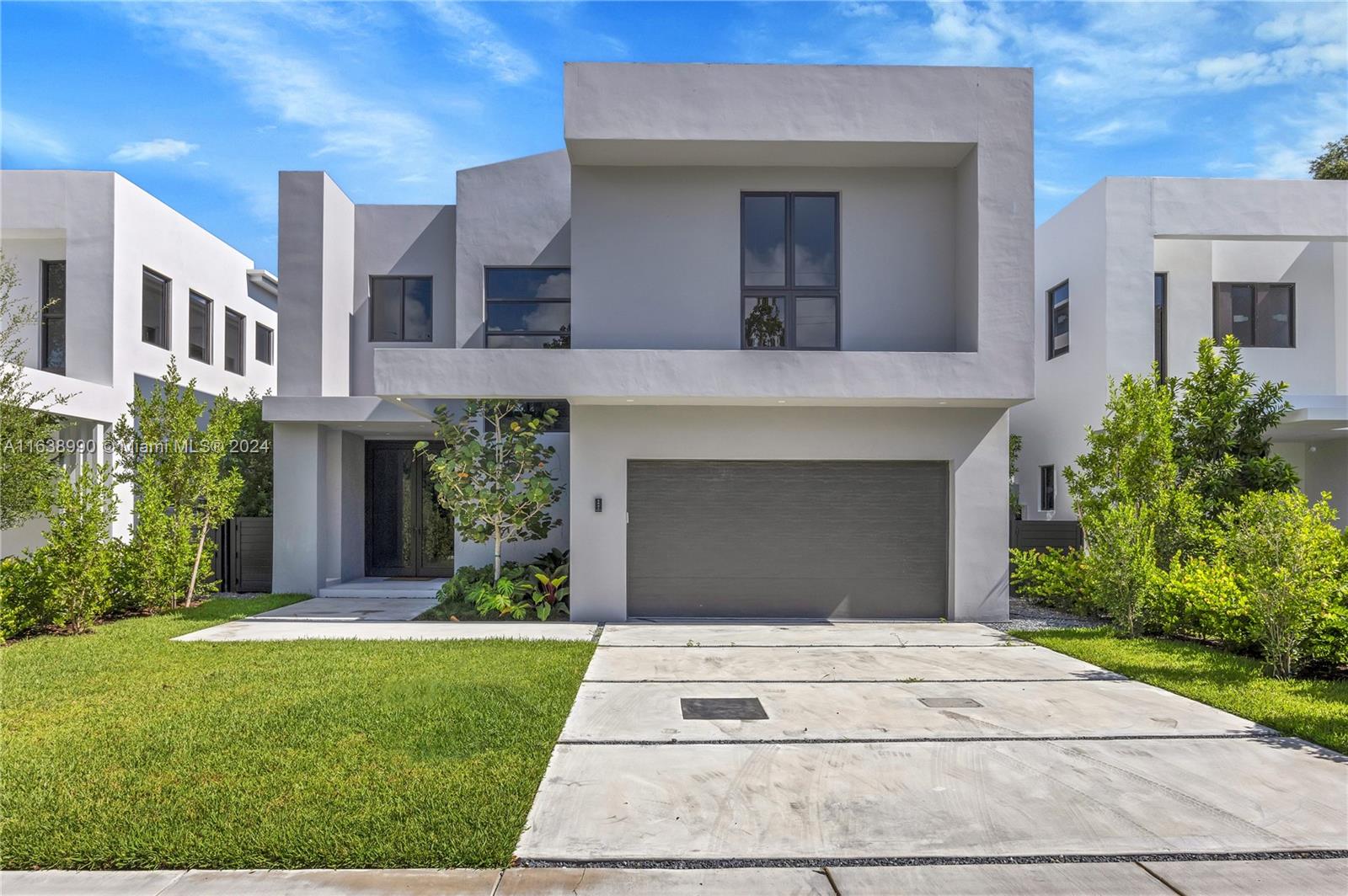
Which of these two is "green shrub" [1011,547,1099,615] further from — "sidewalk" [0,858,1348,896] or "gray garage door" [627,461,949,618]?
"sidewalk" [0,858,1348,896]

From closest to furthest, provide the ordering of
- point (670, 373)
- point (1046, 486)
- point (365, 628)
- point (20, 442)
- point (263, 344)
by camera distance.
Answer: point (670, 373) → point (365, 628) → point (20, 442) → point (1046, 486) → point (263, 344)

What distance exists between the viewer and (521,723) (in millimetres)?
6000

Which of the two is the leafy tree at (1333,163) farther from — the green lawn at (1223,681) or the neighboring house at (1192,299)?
the green lawn at (1223,681)

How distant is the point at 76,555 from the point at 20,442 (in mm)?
2162

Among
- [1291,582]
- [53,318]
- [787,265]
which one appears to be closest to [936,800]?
[1291,582]

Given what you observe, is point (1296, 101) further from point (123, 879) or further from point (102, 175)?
point (102, 175)

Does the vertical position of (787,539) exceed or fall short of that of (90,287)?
it falls short

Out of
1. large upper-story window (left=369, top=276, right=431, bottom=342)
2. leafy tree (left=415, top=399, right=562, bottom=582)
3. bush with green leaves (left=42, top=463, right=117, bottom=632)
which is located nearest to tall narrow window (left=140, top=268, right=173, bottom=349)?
large upper-story window (left=369, top=276, right=431, bottom=342)

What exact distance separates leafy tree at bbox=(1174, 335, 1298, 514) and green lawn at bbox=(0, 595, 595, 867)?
894cm

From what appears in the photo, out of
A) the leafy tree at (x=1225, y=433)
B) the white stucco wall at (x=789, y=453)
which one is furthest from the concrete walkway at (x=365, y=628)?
the leafy tree at (x=1225, y=433)

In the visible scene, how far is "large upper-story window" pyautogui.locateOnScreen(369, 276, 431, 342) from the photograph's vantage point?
14.9 m

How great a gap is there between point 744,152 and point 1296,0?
7.56 m

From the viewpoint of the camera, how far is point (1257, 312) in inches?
600

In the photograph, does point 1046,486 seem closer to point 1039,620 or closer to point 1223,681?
point 1039,620
